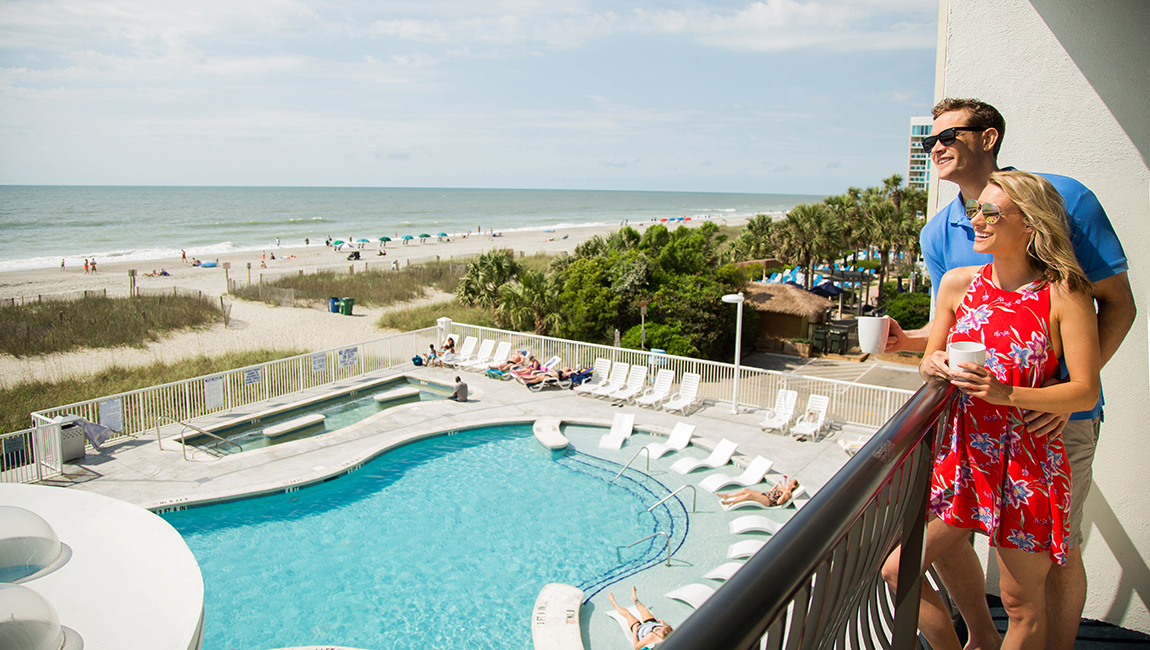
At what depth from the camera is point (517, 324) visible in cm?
2414

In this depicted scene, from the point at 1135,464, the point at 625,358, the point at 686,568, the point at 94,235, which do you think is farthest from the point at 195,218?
the point at 1135,464

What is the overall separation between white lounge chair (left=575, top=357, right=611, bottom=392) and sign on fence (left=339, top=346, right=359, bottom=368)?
20.9ft

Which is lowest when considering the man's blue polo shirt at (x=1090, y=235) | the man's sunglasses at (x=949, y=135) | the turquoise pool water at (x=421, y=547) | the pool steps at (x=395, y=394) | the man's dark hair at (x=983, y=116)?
the turquoise pool water at (x=421, y=547)

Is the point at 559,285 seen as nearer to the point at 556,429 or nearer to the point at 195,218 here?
the point at 556,429

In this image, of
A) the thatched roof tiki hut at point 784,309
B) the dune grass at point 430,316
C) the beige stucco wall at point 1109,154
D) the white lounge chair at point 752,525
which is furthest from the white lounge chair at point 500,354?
the beige stucco wall at point 1109,154

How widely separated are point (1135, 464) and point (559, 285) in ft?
71.3

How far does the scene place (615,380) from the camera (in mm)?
17906

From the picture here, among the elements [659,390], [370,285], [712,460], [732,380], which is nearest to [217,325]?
[370,285]

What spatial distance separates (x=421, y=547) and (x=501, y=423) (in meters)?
5.46

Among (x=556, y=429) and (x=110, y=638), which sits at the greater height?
(x=110, y=638)

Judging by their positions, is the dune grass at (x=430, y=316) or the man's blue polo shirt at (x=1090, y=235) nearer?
the man's blue polo shirt at (x=1090, y=235)

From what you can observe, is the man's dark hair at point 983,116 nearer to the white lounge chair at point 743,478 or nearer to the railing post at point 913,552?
the railing post at point 913,552

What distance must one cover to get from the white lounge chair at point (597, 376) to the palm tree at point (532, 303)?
16.9ft

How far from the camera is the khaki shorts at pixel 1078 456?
7.66 ft
